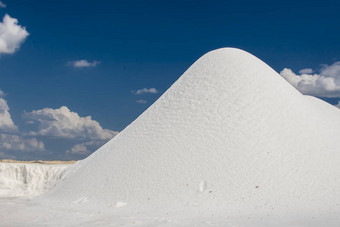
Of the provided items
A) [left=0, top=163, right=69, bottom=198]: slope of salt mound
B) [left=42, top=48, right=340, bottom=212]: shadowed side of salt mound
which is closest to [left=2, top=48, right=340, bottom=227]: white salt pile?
[left=42, top=48, right=340, bottom=212]: shadowed side of salt mound

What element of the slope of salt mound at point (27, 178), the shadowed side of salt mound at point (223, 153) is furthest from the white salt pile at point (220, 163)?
the slope of salt mound at point (27, 178)

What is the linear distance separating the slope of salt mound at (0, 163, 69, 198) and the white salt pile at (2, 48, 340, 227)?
1.31 metres

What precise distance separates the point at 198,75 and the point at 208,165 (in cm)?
349

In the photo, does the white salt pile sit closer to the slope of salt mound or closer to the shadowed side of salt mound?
the shadowed side of salt mound

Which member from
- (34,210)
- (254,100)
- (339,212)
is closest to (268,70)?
(254,100)

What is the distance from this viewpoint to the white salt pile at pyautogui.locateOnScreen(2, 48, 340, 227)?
5.29 meters

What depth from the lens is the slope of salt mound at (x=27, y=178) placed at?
9867 millimetres

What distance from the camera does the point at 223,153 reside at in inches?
262

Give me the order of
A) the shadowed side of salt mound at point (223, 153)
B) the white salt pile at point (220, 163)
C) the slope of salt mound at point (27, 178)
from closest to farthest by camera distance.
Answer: the white salt pile at point (220, 163)
the shadowed side of salt mound at point (223, 153)
the slope of salt mound at point (27, 178)

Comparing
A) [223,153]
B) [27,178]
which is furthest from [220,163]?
[27,178]

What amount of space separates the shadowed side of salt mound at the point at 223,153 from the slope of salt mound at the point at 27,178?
5.14ft

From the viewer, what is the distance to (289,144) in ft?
22.5

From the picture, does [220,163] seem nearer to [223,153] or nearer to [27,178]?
[223,153]

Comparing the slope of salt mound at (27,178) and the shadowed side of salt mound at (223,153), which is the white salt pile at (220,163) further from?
the slope of salt mound at (27,178)
